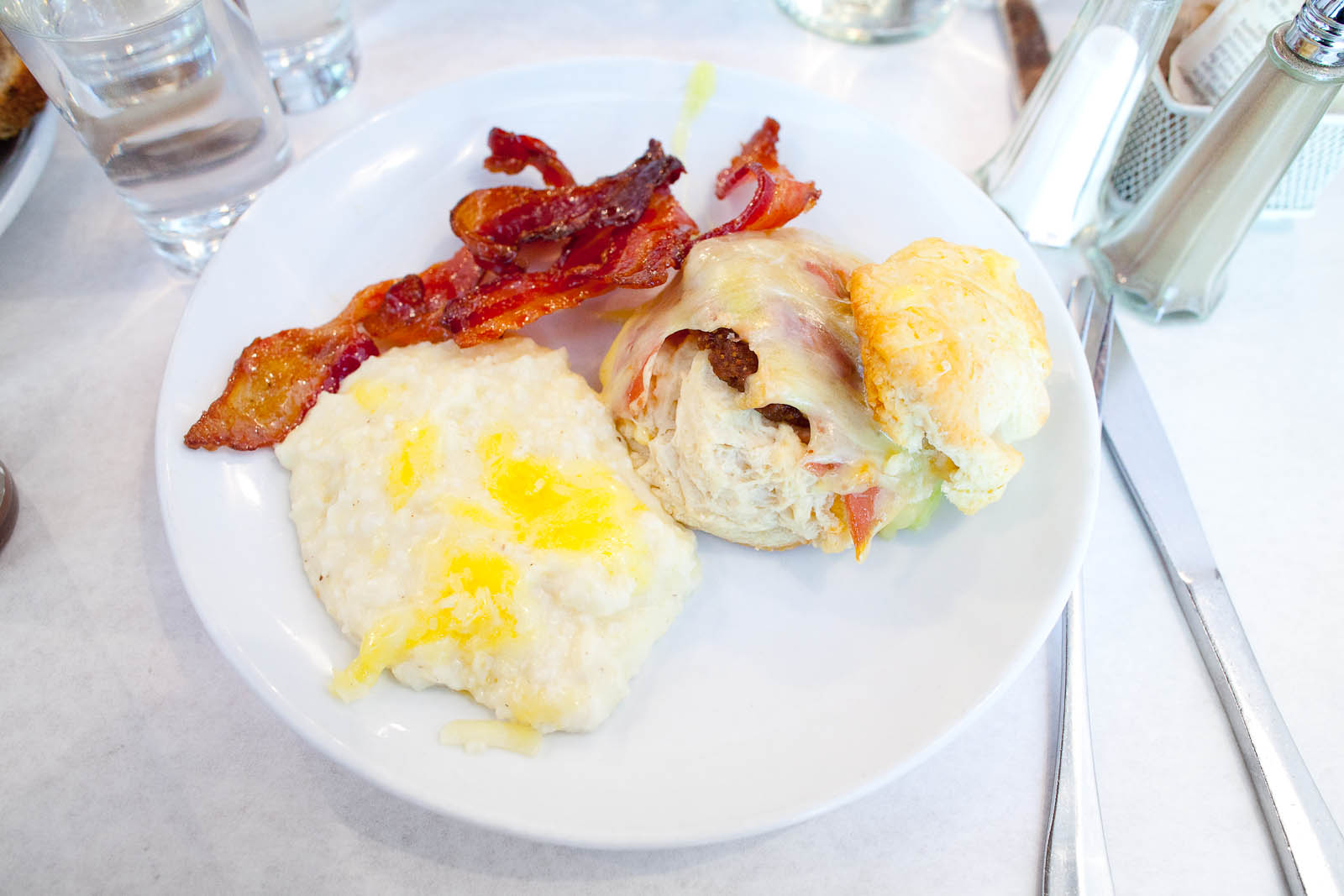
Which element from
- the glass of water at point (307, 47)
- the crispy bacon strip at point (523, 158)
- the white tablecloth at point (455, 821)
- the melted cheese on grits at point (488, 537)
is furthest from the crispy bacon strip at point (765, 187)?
the glass of water at point (307, 47)

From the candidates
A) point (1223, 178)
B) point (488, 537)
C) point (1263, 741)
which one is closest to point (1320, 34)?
point (1223, 178)

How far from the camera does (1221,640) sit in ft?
5.20

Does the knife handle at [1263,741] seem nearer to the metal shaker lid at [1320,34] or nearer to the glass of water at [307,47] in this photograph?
the metal shaker lid at [1320,34]

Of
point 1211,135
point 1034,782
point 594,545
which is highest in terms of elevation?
point 1211,135

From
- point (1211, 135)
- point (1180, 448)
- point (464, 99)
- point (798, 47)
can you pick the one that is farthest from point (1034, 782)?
point (798, 47)

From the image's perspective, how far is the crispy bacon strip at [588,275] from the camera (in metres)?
1.63

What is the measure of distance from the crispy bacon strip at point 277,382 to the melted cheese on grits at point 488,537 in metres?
0.04

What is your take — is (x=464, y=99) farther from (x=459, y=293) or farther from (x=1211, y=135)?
(x=1211, y=135)

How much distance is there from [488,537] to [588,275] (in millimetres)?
629

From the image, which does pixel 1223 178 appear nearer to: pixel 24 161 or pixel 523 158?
pixel 523 158

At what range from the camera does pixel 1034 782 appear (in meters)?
1.44

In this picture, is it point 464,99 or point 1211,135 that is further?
point 464,99

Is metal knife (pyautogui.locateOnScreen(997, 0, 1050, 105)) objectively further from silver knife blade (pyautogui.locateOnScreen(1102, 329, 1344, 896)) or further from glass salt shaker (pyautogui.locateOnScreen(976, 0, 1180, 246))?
silver knife blade (pyautogui.locateOnScreen(1102, 329, 1344, 896))

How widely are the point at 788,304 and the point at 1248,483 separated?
1206mm
